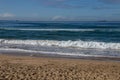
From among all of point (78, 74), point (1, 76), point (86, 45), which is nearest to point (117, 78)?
point (78, 74)

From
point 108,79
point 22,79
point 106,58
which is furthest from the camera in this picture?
point 106,58

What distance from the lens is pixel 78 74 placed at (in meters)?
8.70

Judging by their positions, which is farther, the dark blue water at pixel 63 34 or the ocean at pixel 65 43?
the dark blue water at pixel 63 34

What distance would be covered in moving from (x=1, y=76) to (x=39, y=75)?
1.13m

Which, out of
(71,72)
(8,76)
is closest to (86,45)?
(71,72)

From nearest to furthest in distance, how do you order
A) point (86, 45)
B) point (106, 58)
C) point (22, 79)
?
point (22, 79), point (106, 58), point (86, 45)

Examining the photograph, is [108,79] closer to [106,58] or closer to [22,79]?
[22,79]

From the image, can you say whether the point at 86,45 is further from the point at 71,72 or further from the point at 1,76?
the point at 1,76

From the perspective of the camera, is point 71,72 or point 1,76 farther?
point 71,72

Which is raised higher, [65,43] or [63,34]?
[63,34]

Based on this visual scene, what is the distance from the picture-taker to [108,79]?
830 centimetres

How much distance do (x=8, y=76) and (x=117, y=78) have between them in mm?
3237

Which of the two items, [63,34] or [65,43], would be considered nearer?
[65,43]

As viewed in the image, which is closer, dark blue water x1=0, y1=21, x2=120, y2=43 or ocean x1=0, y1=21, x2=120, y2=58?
ocean x1=0, y1=21, x2=120, y2=58
